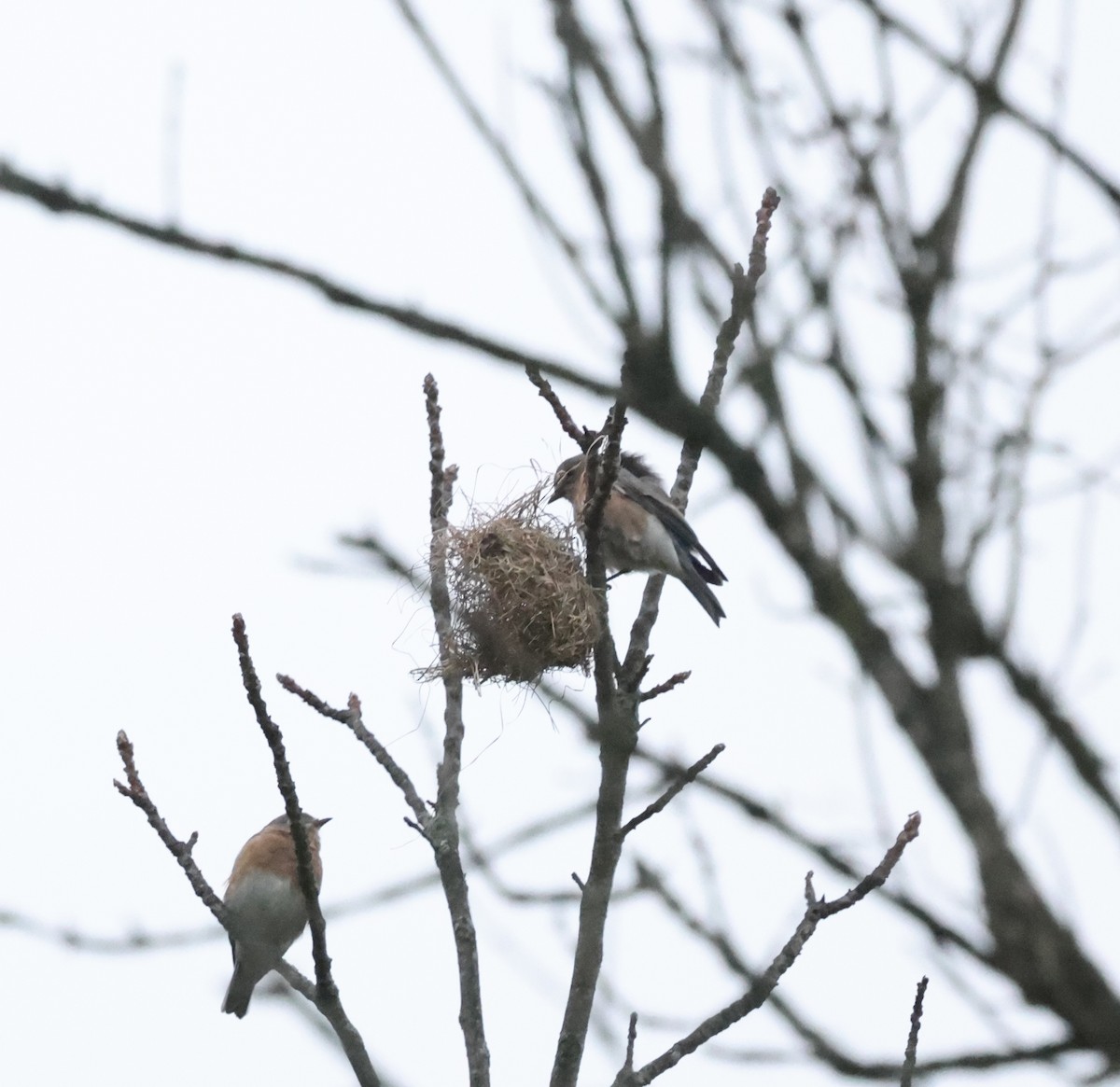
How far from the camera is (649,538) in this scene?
591 centimetres

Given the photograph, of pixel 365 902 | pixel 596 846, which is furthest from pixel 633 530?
pixel 365 902

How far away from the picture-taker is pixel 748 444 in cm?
220

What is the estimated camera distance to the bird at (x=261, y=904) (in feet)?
19.8

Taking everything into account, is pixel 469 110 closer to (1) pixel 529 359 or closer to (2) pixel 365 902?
(1) pixel 529 359

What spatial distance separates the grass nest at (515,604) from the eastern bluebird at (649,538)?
0.54 meters

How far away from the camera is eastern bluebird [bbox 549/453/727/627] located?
5.80 m

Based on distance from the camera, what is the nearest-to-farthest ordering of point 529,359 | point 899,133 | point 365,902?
point 529,359, point 899,133, point 365,902

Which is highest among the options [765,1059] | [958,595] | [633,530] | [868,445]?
[633,530]

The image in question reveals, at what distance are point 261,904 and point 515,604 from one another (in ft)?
6.58

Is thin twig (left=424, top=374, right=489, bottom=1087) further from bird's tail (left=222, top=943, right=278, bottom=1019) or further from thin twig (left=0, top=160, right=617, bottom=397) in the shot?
thin twig (left=0, top=160, right=617, bottom=397)

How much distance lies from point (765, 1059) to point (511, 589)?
3064 mm

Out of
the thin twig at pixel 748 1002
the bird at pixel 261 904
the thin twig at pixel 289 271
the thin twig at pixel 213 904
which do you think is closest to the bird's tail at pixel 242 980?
the bird at pixel 261 904

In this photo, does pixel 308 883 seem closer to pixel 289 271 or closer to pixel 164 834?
pixel 164 834

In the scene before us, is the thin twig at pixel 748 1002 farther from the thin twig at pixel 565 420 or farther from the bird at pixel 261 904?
the bird at pixel 261 904
